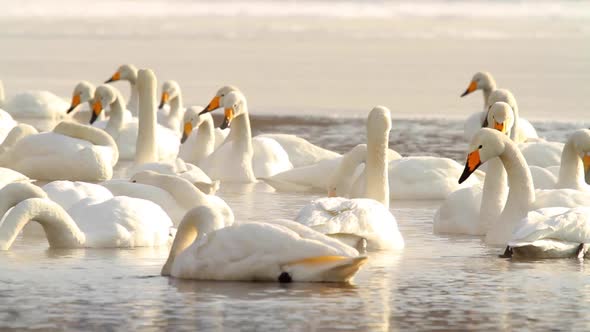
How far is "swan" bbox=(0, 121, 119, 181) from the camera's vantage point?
1445cm

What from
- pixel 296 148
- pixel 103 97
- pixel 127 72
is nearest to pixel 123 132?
pixel 103 97

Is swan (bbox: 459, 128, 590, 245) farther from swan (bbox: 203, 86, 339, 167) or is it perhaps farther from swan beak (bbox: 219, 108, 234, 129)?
swan (bbox: 203, 86, 339, 167)

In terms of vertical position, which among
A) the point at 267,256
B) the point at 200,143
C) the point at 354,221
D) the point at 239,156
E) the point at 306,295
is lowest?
the point at 306,295

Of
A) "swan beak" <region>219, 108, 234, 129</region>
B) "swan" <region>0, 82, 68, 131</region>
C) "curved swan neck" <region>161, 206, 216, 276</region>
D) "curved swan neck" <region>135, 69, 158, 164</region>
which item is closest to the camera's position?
"curved swan neck" <region>161, 206, 216, 276</region>

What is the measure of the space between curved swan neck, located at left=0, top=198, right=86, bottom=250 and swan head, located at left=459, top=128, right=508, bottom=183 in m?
2.69

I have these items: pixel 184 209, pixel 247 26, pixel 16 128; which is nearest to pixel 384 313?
pixel 184 209

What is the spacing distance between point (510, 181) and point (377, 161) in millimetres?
1425

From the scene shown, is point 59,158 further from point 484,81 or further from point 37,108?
point 484,81

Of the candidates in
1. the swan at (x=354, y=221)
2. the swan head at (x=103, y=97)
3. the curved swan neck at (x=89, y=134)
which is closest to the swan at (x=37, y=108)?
the swan head at (x=103, y=97)

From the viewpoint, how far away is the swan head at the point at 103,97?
703 inches

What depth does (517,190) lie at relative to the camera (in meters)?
10.3

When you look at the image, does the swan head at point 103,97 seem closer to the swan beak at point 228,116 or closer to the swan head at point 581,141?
the swan beak at point 228,116

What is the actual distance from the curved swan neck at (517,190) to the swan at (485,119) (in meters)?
2.86

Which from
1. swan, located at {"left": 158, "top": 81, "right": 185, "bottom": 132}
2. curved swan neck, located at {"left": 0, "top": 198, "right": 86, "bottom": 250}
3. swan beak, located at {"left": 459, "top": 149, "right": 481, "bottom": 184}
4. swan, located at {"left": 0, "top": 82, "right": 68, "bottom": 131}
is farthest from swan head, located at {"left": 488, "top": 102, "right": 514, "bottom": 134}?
swan, located at {"left": 0, "top": 82, "right": 68, "bottom": 131}
